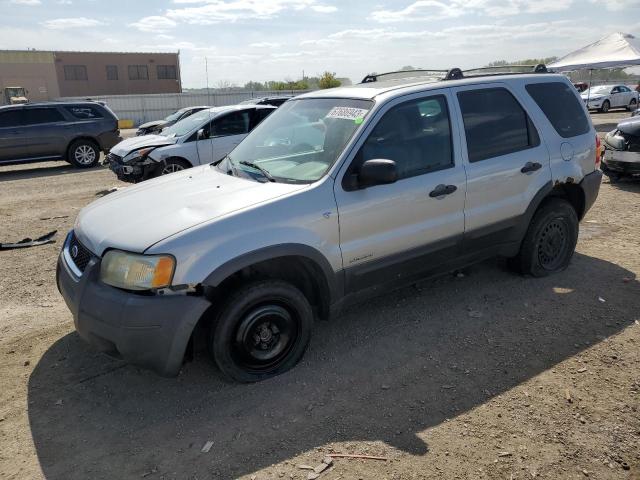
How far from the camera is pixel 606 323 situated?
4.05 meters

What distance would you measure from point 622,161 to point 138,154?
8.47 m

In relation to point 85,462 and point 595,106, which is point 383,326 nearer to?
point 85,462

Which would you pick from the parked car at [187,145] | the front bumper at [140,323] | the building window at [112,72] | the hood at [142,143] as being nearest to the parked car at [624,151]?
the parked car at [187,145]

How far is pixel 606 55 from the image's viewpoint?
23531mm

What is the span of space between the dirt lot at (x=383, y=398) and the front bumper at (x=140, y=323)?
417 millimetres

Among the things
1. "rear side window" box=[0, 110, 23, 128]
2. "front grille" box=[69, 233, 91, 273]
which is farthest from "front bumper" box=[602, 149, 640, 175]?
"rear side window" box=[0, 110, 23, 128]

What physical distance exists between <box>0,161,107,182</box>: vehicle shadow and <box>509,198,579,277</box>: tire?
38.7 feet

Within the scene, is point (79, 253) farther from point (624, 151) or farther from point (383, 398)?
point (624, 151)

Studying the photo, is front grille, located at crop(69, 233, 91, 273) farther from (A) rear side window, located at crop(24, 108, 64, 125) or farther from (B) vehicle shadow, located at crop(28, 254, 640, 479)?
(A) rear side window, located at crop(24, 108, 64, 125)

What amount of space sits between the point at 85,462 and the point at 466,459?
2.01m

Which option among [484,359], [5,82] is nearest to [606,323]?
[484,359]

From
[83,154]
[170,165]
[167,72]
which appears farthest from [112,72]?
[170,165]

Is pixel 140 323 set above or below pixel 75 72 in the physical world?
below

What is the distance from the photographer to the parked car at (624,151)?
8.40 meters
